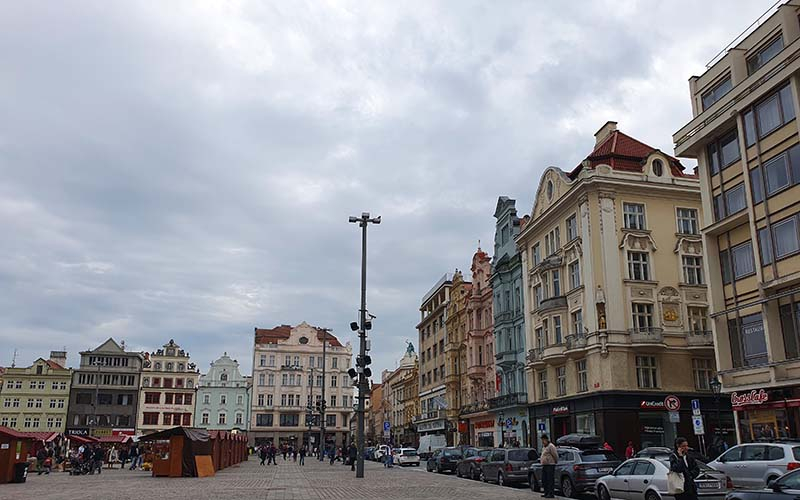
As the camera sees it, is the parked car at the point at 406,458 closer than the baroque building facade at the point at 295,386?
Yes

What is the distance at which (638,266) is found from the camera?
39.3 m

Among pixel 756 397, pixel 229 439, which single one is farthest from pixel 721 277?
pixel 229 439

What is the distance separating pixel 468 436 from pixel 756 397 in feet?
126

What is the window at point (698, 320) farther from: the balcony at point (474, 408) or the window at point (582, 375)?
the balcony at point (474, 408)

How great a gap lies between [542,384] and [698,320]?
35.2ft

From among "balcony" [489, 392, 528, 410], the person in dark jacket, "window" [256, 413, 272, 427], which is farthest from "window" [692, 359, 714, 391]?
"window" [256, 413, 272, 427]

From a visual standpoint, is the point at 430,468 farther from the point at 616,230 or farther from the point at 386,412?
the point at 386,412

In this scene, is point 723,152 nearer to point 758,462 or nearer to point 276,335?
point 758,462

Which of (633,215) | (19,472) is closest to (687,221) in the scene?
(633,215)

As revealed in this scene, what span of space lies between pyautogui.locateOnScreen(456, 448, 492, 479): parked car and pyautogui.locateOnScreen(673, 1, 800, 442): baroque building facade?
36.0 feet

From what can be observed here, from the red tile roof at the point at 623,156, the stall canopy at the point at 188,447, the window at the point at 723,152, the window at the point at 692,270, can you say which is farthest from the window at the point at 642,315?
the stall canopy at the point at 188,447

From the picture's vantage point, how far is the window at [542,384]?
1757 inches

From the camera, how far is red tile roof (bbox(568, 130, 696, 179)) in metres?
41.0

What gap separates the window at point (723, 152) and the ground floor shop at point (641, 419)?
486 inches
